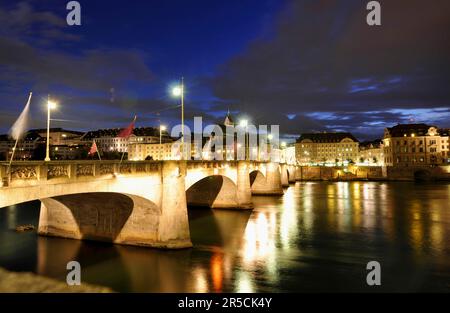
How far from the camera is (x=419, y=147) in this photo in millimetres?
114812

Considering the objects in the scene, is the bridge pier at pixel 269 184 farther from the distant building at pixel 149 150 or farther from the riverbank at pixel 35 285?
the distant building at pixel 149 150

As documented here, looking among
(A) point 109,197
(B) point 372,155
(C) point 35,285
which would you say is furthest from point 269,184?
(B) point 372,155

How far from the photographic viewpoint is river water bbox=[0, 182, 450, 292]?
18.0 meters

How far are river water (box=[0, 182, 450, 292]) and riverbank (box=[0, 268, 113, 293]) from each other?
638 mm

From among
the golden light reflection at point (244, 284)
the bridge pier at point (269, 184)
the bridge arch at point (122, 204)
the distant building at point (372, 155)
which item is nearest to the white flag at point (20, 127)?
the bridge arch at point (122, 204)

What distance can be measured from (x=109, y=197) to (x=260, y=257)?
11.2 meters

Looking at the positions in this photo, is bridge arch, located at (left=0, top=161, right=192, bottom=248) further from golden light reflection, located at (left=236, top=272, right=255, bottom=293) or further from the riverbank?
golden light reflection, located at (left=236, top=272, right=255, bottom=293)

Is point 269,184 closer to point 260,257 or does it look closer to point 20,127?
point 260,257

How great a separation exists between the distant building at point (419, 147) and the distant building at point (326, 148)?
4488cm

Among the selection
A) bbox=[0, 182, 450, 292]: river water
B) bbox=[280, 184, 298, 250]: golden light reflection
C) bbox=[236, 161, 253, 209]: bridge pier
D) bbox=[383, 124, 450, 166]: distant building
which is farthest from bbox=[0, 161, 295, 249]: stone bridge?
bbox=[383, 124, 450, 166]: distant building

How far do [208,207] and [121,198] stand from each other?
23.9 metres

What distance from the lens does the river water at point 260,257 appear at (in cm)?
1797
